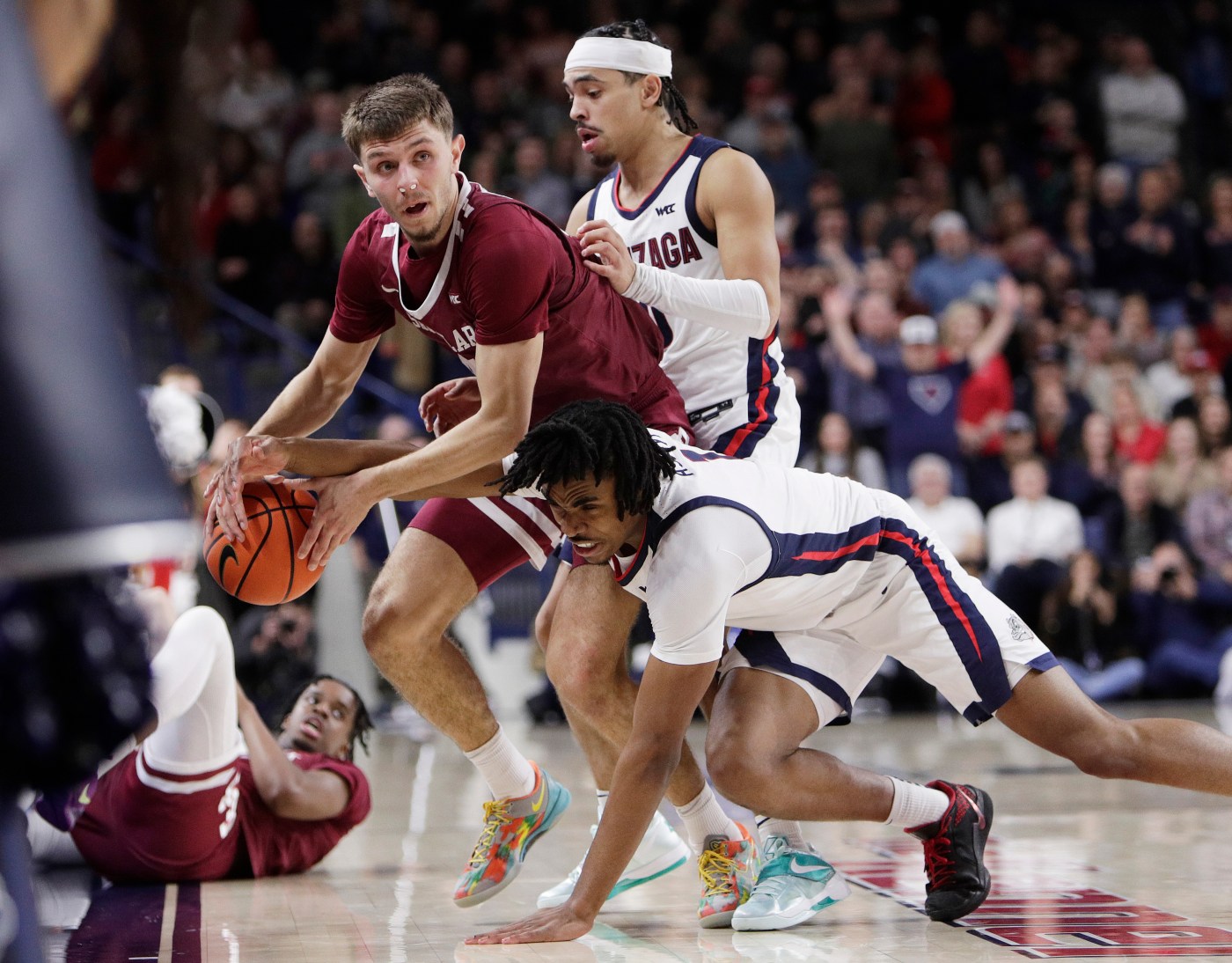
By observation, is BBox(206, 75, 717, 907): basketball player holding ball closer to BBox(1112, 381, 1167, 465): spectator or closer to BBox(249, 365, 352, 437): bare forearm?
BBox(249, 365, 352, 437): bare forearm

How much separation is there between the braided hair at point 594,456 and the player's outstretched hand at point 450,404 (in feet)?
2.11

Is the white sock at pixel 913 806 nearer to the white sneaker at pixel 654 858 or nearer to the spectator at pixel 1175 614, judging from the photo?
the white sneaker at pixel 654 858

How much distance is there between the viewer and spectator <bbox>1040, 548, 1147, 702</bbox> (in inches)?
364

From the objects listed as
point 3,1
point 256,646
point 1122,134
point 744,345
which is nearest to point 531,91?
point 1122,134

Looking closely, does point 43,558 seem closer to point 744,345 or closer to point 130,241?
point 744,345

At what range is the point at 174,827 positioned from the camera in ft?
14.2

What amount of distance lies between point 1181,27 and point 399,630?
1314 centimetres

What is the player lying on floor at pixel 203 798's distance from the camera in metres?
4.24

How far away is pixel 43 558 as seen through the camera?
1.42 metres

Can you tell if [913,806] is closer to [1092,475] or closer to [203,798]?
[203,798]

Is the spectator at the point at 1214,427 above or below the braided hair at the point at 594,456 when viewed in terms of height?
below

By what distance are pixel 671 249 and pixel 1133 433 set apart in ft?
22.7

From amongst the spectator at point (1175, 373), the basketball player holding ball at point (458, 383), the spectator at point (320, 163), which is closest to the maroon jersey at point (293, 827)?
the basketball player holding ball at point (458, 383)

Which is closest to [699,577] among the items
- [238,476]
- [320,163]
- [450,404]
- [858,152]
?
[450,404]
